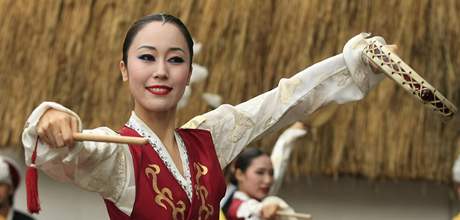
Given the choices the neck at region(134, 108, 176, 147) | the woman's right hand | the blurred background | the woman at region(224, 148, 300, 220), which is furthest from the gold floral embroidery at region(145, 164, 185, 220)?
the blurred background

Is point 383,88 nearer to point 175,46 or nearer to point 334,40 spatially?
point 334,40

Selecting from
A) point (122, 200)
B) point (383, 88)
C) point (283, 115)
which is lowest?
point (122, 200)

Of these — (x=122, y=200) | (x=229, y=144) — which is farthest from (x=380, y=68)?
(x=122, y=200)

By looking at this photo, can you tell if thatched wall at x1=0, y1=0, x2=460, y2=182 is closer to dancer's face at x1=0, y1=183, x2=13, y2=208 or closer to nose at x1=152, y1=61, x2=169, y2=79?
dancer's face at x1=0, y1=183, x2=13, y2=208

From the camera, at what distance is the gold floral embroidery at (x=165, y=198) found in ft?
13.1

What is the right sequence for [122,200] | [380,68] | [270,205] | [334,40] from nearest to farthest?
[122,200]
[380,68]
[270,205]
[334,40]

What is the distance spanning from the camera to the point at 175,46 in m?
4.10

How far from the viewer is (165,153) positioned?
4.10 m

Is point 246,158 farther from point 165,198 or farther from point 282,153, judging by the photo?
point 165,198

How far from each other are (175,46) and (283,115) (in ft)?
1.51

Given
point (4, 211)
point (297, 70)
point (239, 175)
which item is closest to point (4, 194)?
point (4, 211)

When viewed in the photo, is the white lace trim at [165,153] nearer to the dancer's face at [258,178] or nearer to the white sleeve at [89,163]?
the white sleeve at [89,163]

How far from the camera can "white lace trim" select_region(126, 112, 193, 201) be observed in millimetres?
4059

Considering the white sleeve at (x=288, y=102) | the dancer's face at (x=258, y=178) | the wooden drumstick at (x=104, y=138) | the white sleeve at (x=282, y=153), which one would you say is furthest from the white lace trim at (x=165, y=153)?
the white sleeve at (x=282, y=153)
